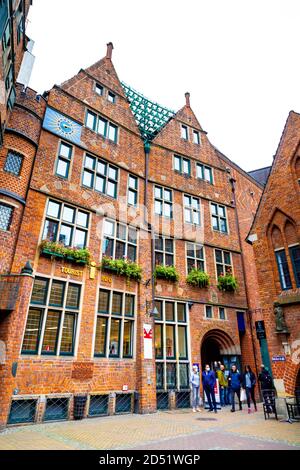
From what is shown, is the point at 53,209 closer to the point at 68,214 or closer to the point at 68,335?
the point at 68,214

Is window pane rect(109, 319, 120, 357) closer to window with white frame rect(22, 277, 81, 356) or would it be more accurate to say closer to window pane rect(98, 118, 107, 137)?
window with white frame rect(22, 277, 81, 356)

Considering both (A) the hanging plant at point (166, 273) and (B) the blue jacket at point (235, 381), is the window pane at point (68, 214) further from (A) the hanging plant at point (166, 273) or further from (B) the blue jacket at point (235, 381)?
(B) the blue jacket at point (235, 381)

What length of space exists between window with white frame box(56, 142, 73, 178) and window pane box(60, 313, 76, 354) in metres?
6.16

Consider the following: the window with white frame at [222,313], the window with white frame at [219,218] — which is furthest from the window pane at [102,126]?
the window with white frame at [222,313]

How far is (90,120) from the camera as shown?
15.6 m

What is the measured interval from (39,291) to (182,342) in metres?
7.42

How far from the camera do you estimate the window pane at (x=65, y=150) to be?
13.7 meters

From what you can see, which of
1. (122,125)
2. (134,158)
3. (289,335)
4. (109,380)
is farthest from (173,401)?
(122,125)

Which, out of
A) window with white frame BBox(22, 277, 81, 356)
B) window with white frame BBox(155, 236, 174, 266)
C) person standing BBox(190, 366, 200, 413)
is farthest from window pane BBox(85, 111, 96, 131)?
person standing BBox(190, 366, 200, 413)

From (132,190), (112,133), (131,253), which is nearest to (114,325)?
(131,253)

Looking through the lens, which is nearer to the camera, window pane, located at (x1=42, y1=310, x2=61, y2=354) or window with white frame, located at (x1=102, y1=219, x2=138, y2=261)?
window pane, located at (x1=42, y1=310, x2=61, y2=354)

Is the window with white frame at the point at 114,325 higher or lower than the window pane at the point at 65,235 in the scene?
lower

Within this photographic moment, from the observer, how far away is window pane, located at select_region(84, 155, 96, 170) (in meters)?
14.5
